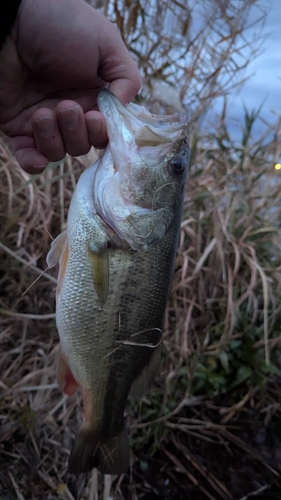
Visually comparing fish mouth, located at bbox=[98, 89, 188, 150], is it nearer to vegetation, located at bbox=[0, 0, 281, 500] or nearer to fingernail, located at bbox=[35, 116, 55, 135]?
fingernail, located at bbox=[35, 116, 55, 135]

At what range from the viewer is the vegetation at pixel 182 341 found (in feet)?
7.90

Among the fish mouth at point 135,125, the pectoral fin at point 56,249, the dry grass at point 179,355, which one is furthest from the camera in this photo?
the dry grass at point 179,355

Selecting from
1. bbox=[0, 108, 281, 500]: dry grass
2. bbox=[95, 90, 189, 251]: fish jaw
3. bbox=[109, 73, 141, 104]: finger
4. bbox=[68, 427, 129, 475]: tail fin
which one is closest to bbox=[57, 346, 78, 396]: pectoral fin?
bbox=[68, 427, 129, 475]: tail fin

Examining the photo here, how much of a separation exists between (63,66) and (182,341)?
1.80 metres

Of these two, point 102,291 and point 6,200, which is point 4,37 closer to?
point 102,291

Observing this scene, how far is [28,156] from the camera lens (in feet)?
5.69

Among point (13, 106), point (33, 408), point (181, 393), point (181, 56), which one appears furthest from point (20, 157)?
point (181, 56)

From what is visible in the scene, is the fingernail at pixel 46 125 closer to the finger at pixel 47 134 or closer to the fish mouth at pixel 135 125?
the finger at pixel 47 134

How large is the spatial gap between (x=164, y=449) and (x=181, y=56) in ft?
9.47

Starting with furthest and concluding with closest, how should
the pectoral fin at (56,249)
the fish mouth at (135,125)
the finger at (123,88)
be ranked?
the finger at (123,88)
the pectoral fin at (56,249)
the fish mouth at (135,125)

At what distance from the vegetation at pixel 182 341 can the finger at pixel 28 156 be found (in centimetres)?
41

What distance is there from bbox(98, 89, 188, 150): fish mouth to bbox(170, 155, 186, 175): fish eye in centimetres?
6

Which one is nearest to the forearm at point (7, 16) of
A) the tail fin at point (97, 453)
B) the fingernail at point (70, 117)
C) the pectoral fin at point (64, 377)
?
the fingernail at point (70, 117)

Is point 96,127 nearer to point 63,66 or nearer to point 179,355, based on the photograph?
point 63,66
